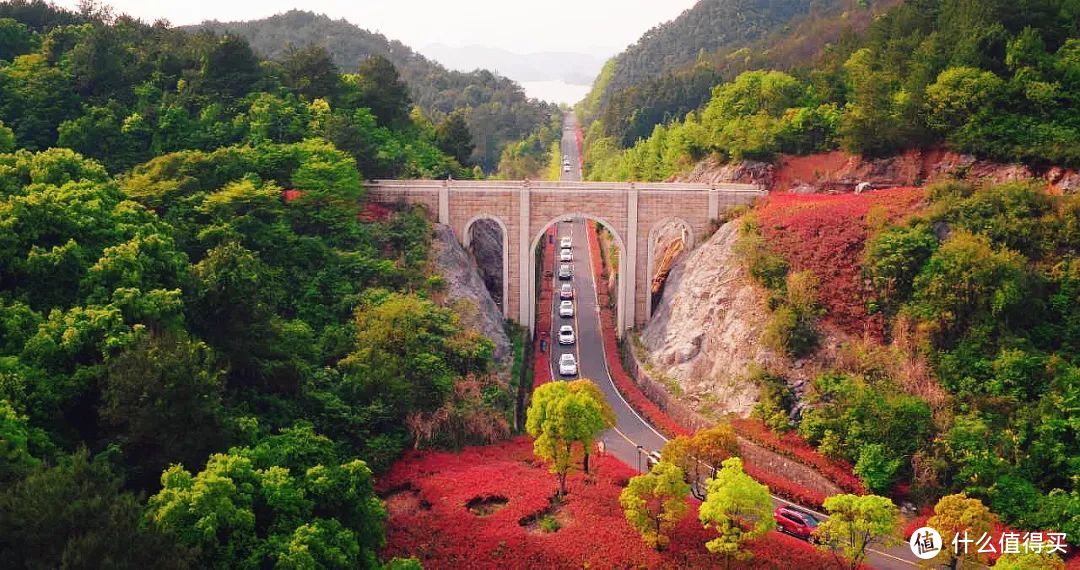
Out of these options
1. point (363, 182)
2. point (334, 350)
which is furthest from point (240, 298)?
point (363, 182)

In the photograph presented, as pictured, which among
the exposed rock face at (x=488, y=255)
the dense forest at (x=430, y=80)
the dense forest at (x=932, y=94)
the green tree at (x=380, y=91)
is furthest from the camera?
the dense forest at (x=430, y=80)

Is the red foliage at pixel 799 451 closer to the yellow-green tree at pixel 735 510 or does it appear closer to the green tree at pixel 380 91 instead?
the yellow-green tree at pixel 735 510

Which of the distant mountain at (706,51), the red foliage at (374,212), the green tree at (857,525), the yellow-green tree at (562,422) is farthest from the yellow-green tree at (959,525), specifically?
the distant mountain at (706,51)

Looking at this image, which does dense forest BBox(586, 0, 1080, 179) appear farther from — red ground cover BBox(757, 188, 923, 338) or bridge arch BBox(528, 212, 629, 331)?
bridge arch BBox(528, 212, 629, 331)

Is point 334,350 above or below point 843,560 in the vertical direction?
above

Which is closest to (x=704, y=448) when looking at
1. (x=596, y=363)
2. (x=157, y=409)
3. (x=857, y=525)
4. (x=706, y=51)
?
(x=857, y=525)

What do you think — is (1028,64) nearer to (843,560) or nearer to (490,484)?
(843,560)
